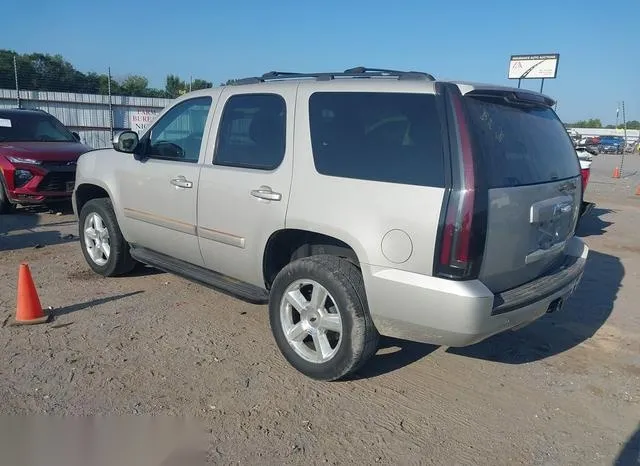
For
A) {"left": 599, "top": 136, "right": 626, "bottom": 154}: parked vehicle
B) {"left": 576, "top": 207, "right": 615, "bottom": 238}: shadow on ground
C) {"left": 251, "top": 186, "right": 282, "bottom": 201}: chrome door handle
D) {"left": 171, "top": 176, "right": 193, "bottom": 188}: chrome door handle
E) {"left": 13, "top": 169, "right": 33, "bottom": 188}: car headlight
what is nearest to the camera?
{"left": 251, "top": 186, "right": 282, "bottom": 201}: chrome door handle

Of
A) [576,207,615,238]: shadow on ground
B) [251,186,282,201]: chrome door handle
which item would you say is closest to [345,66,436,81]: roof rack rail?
[251,186,282,201]: chrome door handle

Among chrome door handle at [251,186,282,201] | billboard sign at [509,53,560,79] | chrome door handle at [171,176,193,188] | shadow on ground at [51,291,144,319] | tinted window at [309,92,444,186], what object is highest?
billboard sign at [509,53,560,79]

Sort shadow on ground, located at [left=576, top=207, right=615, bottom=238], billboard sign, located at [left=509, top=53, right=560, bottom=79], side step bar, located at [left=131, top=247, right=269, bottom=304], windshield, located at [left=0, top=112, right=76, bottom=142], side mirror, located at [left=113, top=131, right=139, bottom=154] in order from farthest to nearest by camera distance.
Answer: billboard sign, located at [left=509, top=53, right=560, bottom=79], windshield, located at [left=0, top=112, right=76, bottom=142], shadow on ground, located at [left=576, top=207, right=615, bottom=238], side mirror, located at [left=113, top=131, right=139, bottom=154], side step bar, located at [left=131, top=247, right=269, bottom=304]

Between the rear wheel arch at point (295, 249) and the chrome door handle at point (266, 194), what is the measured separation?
0.24 m

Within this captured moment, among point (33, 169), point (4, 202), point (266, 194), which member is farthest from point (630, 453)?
point (4, 202)

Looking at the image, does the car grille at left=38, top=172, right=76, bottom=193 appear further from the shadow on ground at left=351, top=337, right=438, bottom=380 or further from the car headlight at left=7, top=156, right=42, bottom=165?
the shadow on ground at left=351, top=337, right=438, bottom=380

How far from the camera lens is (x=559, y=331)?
15.7 feet

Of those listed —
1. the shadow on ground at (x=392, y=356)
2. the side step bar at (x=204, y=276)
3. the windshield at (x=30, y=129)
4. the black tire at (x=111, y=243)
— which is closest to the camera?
the shadow on ground at (x=392, y=356)

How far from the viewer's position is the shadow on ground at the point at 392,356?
390 centimetres

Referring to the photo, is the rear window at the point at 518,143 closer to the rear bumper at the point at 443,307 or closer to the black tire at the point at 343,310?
the rear bumper at the point at 443,307

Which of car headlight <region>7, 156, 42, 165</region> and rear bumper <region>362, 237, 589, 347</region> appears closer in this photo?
rear bumper <region>362, 237, 589, 347</region>

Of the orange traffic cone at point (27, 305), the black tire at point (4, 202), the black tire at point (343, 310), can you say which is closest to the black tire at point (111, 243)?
the orange traffic cone at point (27, 305)

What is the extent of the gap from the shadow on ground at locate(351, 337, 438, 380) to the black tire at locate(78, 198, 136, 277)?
2.86 meters

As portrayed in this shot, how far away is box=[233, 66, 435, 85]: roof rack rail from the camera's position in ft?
11.3
